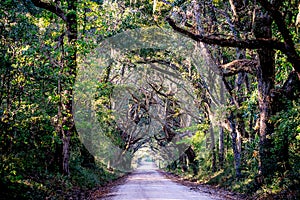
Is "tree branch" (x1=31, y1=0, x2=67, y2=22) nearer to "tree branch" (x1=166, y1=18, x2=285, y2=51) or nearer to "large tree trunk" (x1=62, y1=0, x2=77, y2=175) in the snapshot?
"large tree trunk" (x1=62, y1=0, x2=77, y2=175)

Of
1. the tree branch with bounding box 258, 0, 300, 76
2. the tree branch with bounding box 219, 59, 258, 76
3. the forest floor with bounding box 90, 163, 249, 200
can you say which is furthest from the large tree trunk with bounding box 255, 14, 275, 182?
the tree branch with bounding box 258, 0, 300, 76

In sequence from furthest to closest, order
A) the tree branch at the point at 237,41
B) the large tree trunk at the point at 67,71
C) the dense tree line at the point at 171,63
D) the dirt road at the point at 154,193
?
the large tree trunk at the point at 67,71
the dirt road at the point at 154,193
the dense tree line at the point at 171,63
the tree branch at the point at 237,41

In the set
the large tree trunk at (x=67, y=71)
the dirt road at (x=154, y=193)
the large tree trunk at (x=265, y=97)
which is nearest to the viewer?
the dirt road at (x=154, y=193)

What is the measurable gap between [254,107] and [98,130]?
65.5ft

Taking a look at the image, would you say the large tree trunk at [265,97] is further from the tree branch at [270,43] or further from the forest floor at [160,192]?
the tree branch at [270,43]

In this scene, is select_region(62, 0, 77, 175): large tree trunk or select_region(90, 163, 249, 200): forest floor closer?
select_region(90, 163, 249, 200): forest floor

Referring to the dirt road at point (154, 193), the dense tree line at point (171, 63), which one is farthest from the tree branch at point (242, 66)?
the dirt road at point (154, 193)

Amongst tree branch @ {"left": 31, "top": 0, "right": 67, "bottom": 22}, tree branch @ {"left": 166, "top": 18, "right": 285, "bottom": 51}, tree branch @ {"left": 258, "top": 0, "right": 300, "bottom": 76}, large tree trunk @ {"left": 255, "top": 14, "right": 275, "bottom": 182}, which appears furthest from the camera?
tree branch @ {"left": 31, "top": 0, "right": 67, "bottom": 22}

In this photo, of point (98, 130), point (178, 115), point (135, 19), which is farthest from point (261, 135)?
point (98, 130)

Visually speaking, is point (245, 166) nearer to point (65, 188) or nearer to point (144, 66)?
point (65, 188)

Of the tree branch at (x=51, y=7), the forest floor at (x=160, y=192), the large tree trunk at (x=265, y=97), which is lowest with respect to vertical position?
the forest floor at (x=160, y=192)

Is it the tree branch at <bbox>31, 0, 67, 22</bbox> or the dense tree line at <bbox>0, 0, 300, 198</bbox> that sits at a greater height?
the tree branch at <bbox>31, 0, 67, 22</bbox>

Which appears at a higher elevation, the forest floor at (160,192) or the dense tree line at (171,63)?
the dense tree line at (171,63)

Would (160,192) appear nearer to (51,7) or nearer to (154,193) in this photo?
Answer: (154,193)
